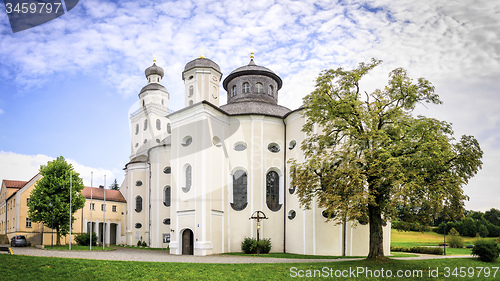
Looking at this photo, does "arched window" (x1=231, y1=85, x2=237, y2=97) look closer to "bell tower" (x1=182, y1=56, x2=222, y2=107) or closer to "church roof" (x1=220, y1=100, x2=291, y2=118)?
"bell tower" (x1=182, y1=56, x2=222, y2=107)

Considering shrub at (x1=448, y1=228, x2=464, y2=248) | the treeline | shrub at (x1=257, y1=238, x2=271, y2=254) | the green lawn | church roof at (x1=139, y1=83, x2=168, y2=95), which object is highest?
church roof at (x1=139, y1=83, x2=168, y2=95)

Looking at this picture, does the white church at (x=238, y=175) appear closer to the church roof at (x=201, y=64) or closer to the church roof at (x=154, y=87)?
the church roof at (x=201, y=64)

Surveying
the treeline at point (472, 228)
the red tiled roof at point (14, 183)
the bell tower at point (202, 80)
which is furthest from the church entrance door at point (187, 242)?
the treeline at point (472, 228)

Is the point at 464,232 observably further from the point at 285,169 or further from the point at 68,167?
the point at 68,167

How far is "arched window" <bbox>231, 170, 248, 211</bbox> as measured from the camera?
32.3m

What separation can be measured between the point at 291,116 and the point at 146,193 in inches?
863

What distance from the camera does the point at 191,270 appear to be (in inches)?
711

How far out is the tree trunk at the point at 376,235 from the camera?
20812mm

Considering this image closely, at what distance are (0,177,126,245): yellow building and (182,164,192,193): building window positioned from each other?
12.3 metres

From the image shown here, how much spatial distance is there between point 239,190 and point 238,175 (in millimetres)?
1295

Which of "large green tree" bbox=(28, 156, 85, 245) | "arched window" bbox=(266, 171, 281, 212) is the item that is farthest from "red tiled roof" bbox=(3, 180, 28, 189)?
"arched window" bbox=(266, 171, 281, 212)

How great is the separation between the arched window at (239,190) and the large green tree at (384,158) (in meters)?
11.1

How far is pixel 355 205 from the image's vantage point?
19500 mm

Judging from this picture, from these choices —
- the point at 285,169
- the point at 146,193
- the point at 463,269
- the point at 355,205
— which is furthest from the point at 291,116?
the point at 146,193
